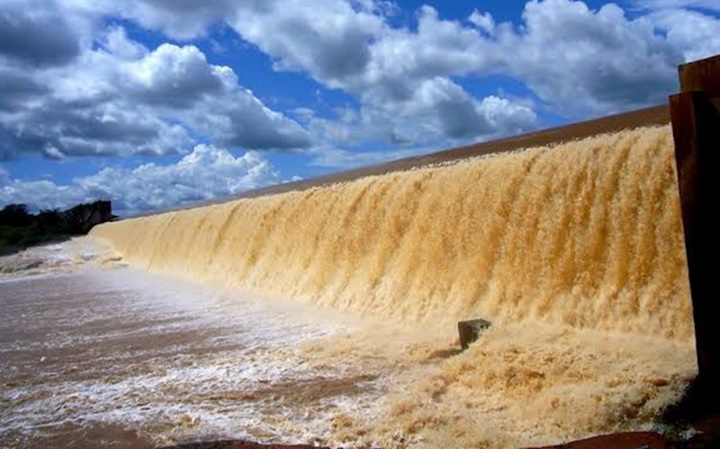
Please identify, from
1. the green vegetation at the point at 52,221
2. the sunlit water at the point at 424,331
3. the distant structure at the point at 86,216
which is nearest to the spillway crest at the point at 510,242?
the sunlit water at the point at 424,331

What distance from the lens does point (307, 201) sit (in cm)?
1520

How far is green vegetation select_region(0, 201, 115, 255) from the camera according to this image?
1715 inches

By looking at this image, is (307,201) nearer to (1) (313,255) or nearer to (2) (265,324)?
(1) (313,255)

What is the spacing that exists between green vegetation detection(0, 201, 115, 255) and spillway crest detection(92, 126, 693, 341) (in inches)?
1299

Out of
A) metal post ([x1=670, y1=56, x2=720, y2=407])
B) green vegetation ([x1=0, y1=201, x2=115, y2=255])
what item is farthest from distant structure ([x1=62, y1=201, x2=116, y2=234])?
metal post ([x1=670, y1=56, x2=720, y2=407])

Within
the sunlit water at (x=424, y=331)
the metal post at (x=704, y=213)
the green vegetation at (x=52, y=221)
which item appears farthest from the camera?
the green vegetation at (x=52, y=221)

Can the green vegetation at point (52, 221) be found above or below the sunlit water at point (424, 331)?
above

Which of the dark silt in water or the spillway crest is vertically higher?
the spillway crest

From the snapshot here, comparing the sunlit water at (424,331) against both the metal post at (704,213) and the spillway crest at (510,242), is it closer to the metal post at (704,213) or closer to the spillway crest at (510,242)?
the spillway crest at (510,242)

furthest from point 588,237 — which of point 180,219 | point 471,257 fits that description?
point 180,219

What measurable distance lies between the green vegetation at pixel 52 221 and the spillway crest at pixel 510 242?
33.0 meters

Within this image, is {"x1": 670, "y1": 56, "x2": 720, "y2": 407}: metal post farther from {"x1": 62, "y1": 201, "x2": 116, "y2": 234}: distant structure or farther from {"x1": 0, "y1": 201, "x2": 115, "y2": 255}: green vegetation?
{"x1": 62, "y1": 201, "x2": 116, "y2": 234}: distant structure

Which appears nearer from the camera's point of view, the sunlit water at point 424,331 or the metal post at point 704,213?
the metal post at point 704,213

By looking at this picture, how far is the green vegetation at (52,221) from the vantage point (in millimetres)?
43562
